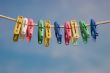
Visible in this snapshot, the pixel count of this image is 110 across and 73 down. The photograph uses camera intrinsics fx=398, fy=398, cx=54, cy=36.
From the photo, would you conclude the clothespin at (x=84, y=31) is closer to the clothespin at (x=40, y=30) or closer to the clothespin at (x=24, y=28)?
the clothespin at (x=40, y=30)

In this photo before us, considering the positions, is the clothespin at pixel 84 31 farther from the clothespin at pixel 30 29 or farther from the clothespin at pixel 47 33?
the clothespin at pixel 30 29

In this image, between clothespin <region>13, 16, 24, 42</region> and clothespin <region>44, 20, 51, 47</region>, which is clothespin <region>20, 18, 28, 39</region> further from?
clothespin <region>44, 20, 51, 47</region>

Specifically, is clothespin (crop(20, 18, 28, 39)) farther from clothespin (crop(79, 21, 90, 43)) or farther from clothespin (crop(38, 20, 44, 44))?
clothespin (crop(79, 21, 90, 43))

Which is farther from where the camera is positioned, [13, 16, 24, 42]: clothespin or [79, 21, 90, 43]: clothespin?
[79, 21, 90, 43]: clothespin

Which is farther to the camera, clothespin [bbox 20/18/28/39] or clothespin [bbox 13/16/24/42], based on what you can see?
Result: clothespin [bbox 20/18/28/39]

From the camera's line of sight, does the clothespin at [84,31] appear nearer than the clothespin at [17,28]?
No

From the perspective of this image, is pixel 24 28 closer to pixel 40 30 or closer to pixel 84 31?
pixel 40 30

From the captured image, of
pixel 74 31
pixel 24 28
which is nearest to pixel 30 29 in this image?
pixel 24 28

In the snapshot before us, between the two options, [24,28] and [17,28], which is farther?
[24,28]

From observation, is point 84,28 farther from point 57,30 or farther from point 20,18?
point 20,18

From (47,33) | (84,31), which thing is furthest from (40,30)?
(84,31)

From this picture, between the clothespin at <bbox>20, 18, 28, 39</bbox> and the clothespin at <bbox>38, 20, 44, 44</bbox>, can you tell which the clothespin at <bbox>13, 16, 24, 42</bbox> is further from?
the clothespin at <bbox>38, 20, 44, 44</bbox>

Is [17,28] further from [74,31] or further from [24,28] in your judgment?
[74,31]

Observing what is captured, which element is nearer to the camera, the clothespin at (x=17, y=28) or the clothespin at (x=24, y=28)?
the clothespin at (x=17, y=28)
